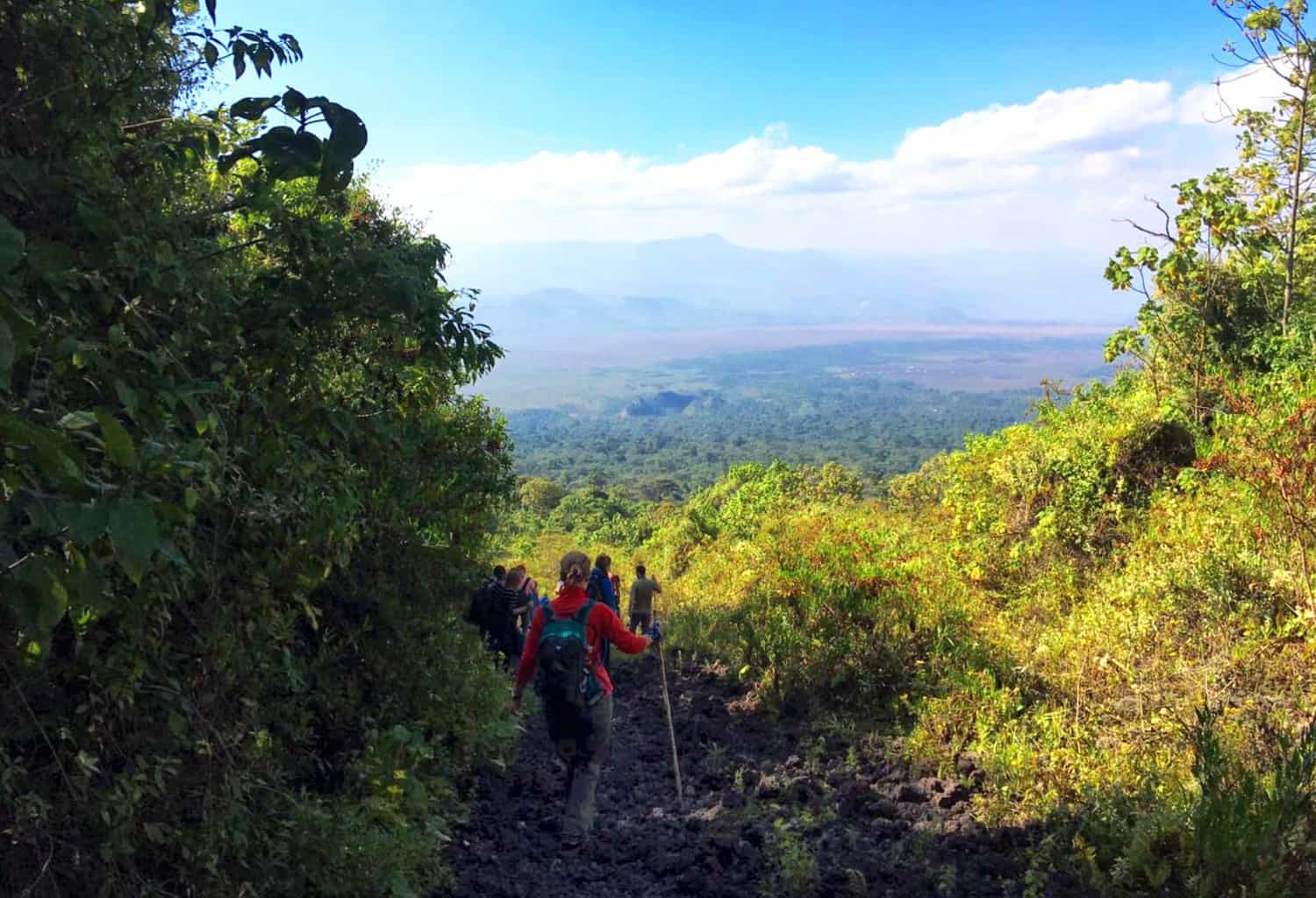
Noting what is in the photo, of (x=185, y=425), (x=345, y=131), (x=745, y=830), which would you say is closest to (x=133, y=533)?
(x=345, y=131)

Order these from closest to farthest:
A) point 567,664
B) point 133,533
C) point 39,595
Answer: point 133,533
point 39,595
point 567,664

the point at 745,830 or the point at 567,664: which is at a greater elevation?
the point at 567,664

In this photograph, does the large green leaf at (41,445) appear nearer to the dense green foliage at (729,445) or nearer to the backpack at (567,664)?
the backpack at (567,664)

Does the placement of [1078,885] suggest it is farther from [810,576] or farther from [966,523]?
[966,523]

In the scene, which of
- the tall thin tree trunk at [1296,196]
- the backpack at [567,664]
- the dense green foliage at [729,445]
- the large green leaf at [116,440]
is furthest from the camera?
the dense green foliage at [729,445]

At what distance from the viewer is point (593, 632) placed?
5512 millimetres

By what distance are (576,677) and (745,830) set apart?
157cm

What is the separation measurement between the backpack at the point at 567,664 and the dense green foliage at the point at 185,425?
1218 mm

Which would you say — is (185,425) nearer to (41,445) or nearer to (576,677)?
(41,445)

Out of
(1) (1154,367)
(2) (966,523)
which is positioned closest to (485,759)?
(2) (966,523)

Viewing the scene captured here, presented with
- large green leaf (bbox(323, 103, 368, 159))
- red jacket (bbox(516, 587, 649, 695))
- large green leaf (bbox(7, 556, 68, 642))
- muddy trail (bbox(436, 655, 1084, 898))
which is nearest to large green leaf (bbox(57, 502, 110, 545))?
large green leaf (bbox(7, 556, 68, 642))

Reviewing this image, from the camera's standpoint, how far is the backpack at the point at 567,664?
17.1ft

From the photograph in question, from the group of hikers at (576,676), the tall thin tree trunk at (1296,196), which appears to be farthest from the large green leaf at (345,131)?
the tall thin tree trunk at (1296,196)

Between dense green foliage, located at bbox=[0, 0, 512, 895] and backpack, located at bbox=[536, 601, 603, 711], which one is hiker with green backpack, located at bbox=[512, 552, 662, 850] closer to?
backpack, located at bbox=[536, 601, 603, 711]
